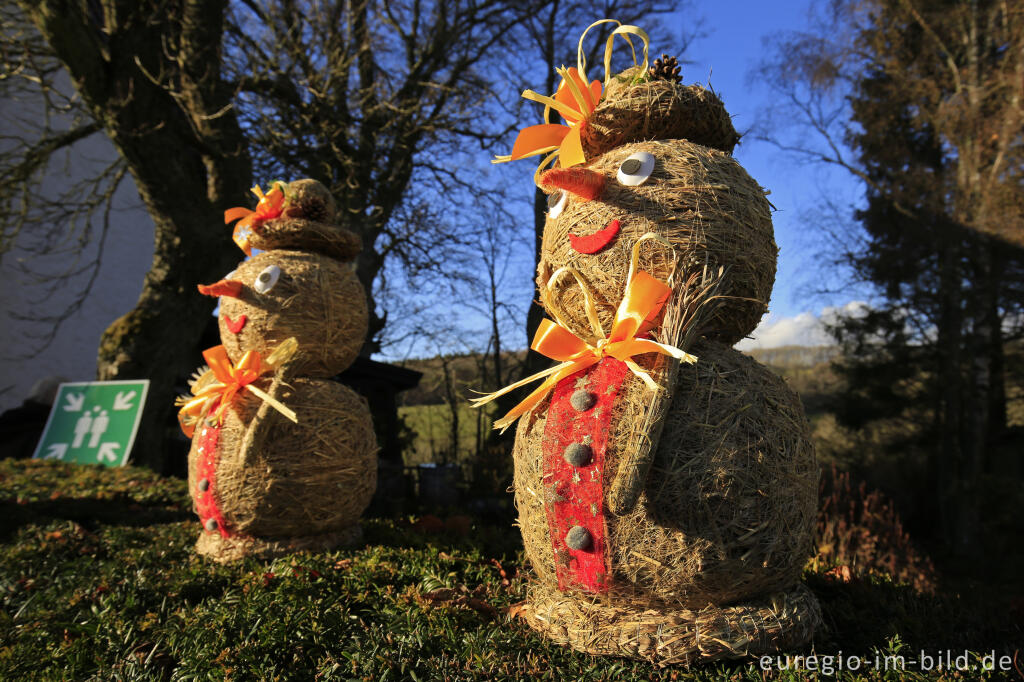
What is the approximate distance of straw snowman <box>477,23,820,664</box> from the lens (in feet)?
7.86

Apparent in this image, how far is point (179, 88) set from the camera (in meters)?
8.16

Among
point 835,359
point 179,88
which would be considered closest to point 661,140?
point 179,88

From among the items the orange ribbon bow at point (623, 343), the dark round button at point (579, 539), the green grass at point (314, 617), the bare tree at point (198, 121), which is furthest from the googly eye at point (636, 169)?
the bare tree at point (198, 121)

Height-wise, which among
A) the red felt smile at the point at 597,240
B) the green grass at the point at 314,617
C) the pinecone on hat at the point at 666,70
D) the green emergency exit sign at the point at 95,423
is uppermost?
the pinecone on hat at the point at 666,70

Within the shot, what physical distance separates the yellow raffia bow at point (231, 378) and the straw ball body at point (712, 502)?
8.23 feet

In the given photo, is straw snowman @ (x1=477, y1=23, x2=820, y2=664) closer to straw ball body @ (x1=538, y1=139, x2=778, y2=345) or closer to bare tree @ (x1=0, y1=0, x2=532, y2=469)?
straw ball body @ (x1=538, y1=139, x2=778, y2=345)

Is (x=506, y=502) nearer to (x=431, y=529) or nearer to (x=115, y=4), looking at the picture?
(x=431, y=529)

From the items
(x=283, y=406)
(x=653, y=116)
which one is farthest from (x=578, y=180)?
(x=283, y=406)

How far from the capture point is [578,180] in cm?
269

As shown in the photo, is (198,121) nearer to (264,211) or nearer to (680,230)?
(264,211)

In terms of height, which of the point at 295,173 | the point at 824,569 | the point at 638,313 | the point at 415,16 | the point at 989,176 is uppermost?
the point at 415,16

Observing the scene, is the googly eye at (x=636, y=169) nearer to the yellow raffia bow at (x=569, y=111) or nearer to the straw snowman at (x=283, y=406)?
the yellow raffia bow at (x=569, y=111)

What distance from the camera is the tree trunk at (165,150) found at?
7.27m

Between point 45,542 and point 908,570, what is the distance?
791cm
